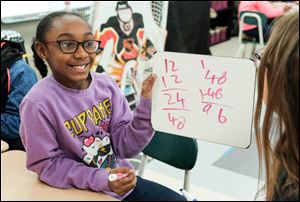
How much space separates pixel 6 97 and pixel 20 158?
56 cm

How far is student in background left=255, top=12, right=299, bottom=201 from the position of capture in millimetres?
626

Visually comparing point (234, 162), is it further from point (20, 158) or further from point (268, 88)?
point (268, 88)

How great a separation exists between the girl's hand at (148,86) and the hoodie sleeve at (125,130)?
0.41ft

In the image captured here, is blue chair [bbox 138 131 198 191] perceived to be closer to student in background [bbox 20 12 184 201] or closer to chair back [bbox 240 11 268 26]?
student in background [bbox 20 12 184 201]

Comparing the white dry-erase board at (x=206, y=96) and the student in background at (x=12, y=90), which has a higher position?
the white dry-erase board at (x=206, y=96)

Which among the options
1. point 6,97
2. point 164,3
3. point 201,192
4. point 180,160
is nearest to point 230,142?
point 180,160

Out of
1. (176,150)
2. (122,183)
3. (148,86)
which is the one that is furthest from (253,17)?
(122,183)

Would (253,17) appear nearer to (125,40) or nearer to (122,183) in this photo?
(125,40)

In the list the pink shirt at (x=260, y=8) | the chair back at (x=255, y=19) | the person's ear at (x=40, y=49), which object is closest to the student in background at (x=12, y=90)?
the person's ear at (x=40, y=49)

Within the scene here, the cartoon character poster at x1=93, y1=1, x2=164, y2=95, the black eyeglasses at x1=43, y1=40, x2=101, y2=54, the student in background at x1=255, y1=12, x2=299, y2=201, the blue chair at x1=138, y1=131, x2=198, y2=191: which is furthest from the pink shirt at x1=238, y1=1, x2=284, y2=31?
the student in background at x1=255, y1=12, x2=299, y2=201

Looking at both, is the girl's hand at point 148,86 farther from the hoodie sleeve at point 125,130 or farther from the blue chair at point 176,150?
→ the blue chair at point 176,150

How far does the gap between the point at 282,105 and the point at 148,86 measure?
0.38 metres

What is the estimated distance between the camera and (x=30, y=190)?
88cm

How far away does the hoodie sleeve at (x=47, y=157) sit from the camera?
928 mm
